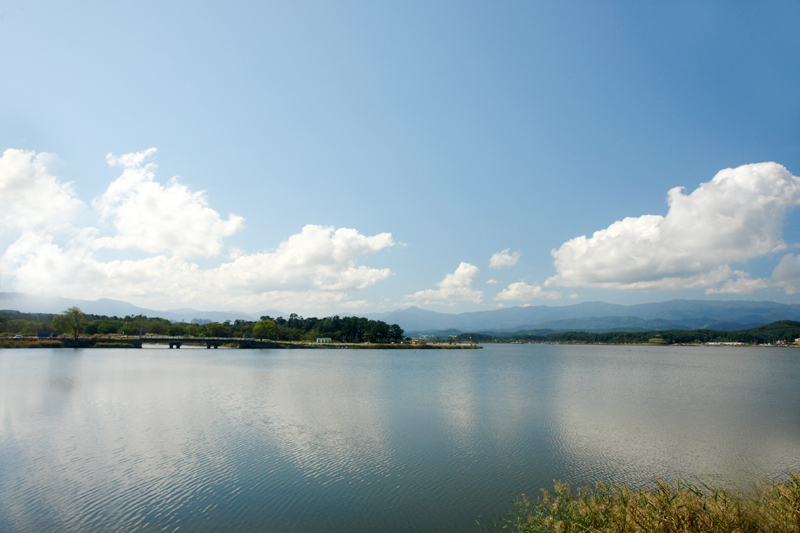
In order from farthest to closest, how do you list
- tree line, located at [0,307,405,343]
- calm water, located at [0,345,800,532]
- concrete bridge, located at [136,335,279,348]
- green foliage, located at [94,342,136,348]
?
1. tree line, located at [0,307,405,343]
2. concrete bridge, located at [136,335,279,348]
3. green foliage, located at [94,342,136,348]
4. calm water, located at [0,345,800,532]

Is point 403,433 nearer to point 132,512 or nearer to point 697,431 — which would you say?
point 132,512

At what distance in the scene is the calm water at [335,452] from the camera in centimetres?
1289

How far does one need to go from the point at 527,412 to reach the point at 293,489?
19733 millimetres

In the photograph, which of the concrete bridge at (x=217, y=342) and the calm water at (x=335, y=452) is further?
the concrete bridge at (x=217, y=342)

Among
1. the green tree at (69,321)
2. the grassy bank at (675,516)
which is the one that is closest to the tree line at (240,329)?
the green tree at (69,321)

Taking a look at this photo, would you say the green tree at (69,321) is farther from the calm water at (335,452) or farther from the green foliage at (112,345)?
the calm water at (335,452)

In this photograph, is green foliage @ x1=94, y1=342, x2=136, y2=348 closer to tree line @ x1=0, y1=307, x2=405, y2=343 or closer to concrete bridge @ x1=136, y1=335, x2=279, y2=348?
concrete bridge @ x1=136, y1=335, x2=279, y2=348

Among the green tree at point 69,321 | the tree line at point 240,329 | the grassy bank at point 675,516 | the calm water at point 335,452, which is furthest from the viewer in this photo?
the tree line at point 240,329

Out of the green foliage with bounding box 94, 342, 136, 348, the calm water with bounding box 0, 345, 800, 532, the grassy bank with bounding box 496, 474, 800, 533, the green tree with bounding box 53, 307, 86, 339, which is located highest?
the green tree with bounding box 53, 307, 86, 339

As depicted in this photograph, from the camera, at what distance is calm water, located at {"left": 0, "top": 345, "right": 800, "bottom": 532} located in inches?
508

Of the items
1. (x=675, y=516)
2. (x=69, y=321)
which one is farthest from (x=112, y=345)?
(x=675, y=516)

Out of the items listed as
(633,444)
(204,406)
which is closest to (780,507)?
(633,444)

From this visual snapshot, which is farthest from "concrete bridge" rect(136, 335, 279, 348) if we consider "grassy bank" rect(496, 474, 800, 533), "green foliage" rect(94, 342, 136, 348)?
"grassy bank" rect(496, 474, 800, 533)

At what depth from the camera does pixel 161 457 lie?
17.7 metres
